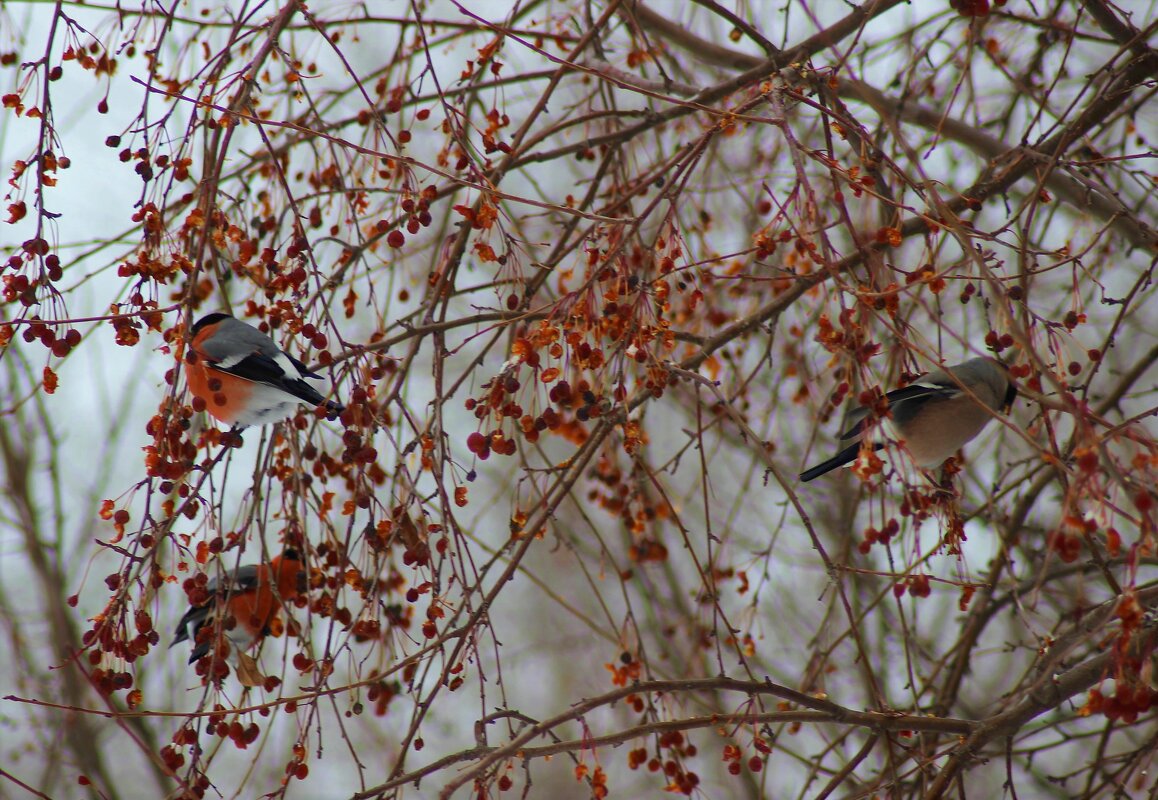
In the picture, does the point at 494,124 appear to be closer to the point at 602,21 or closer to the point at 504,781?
the point at 602,21

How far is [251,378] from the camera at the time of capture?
254cm

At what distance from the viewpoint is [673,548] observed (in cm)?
657

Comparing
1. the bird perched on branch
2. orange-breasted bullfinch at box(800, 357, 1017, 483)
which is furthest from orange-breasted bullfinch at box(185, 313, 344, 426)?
orange-breasted bullfinch at box(800, 357, 1017, 483)

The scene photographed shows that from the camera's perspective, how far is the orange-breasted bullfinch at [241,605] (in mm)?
1968

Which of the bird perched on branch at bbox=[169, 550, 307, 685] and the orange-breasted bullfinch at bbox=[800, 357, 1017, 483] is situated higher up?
the orange-breasted bullfinch at bbox=[800, 357, 1017, 483]

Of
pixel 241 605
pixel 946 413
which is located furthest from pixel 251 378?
pixel 946 413

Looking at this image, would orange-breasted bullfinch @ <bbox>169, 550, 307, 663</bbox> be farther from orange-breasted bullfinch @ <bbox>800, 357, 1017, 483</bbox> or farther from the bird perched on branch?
orange-breasted bullfinch @ <bbox>800, 357, 1017, 483</bbox>

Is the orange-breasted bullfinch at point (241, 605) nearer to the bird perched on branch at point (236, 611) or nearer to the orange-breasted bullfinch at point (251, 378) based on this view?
the bird perched on branch at point (236, 611)

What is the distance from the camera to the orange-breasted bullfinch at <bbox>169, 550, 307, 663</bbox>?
6.46 feet

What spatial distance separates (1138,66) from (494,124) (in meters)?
1.54

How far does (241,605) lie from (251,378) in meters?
0.80

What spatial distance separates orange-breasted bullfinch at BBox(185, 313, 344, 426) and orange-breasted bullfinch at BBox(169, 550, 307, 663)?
36 cm

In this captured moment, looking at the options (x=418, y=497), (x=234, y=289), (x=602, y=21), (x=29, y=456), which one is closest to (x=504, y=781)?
(x=418, y=497)

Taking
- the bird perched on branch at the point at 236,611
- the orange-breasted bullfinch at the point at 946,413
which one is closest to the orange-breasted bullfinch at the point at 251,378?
the bird perched on branch at the point at 236,611
